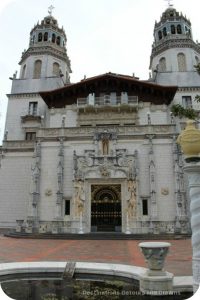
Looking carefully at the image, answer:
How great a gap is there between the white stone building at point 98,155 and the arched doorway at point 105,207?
0.09 metres

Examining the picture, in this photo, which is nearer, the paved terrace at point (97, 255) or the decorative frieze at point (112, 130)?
the paved terrace at point (97, 255)

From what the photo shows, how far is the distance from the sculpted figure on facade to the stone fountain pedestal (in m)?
17.5

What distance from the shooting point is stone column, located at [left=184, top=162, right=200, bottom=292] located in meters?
5.58

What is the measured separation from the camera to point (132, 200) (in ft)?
78.9

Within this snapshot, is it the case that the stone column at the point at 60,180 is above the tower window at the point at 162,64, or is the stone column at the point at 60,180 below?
below

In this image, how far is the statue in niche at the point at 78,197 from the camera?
78.9 feet

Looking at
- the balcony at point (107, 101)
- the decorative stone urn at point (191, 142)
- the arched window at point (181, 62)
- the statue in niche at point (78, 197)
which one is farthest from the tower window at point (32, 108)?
the decorative stone urn at point (191, 142)

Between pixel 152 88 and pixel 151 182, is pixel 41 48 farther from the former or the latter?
pixel 151 182

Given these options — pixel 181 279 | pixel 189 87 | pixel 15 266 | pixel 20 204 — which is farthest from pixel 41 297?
pixel 189 87

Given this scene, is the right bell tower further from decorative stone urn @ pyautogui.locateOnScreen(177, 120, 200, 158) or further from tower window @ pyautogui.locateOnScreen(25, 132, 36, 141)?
decorative stone urn @ pyautogui.locateOnScreen(177, 120, 200, 158)

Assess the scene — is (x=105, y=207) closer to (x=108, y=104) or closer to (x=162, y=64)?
(x=108, y=104)

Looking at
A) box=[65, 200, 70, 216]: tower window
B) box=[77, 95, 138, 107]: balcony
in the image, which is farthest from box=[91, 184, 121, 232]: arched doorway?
box=[77, 95, 138, 107]: balcony

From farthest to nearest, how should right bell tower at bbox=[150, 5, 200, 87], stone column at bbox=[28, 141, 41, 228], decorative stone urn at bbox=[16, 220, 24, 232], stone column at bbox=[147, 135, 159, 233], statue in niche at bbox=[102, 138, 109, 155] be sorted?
right bell tower at bbox=[150, 5, 200, 87] → statue in niche at bbox=[102, 138, 109, 155] → stone column at bbox=[28, 141, 41, 228] → decorative stone urn at bbox=[16, 220, 24, 232] → stone column at bbox=[147, 135, 159, 233]

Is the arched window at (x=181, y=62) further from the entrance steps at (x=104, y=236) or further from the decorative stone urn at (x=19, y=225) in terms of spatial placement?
the decorative stone urn at (x=19, y=225)
